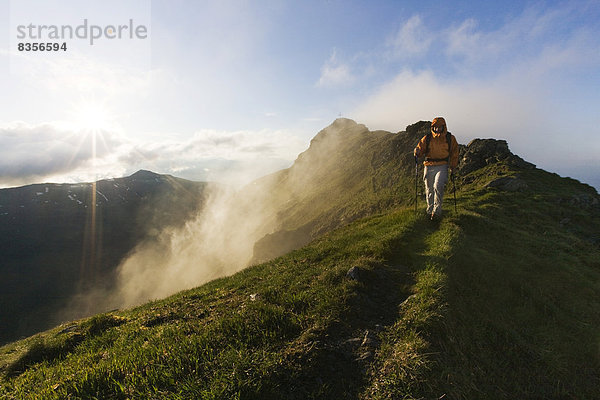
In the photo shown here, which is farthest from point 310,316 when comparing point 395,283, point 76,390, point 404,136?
point 404,136

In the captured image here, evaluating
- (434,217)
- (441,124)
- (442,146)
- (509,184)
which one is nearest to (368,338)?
(434,217)

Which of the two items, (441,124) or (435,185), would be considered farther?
(435,185)

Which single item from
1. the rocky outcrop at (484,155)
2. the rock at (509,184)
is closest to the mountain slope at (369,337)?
the rock at (509,184)

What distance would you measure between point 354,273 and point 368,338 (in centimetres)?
260

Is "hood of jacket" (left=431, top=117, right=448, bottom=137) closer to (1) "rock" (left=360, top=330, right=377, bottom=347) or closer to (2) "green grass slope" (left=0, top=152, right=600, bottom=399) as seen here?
(2) "green grass slope" (left=0, top=152, right=600, bottom=399)

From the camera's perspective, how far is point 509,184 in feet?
76.3

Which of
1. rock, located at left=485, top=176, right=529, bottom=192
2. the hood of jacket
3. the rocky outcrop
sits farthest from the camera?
the rocky outcrop

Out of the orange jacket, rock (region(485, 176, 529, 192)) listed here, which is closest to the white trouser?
the orange jacket

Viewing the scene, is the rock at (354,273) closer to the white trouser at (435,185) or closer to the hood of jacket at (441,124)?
the white trouser at (435,185)

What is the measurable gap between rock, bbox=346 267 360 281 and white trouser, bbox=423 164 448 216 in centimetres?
853

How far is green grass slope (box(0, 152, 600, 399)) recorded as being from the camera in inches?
159

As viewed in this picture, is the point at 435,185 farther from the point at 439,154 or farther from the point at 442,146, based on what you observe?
the point at 442,146

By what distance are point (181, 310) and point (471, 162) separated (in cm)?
3566

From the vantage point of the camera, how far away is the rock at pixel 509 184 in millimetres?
22748
